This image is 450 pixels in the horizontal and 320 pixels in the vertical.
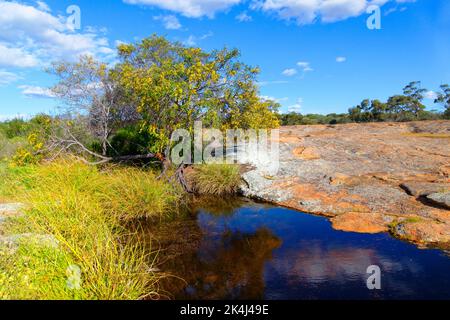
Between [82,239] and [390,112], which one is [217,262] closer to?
[82,239]

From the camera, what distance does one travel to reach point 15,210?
21.4ft

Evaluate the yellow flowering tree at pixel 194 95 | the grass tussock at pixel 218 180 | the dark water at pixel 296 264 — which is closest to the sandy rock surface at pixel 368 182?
the grass tussock at pixel 218 180

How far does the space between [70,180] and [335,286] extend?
656cm

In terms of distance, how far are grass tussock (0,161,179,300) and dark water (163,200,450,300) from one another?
2.75 ft

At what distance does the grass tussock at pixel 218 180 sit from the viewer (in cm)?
1034

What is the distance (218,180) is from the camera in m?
10.4

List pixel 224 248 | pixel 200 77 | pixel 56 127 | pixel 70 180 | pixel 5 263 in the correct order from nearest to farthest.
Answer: pixel 5 263 → pixel 224 248 → pixel 70 180 → pixel 200 77 → pixel 56 127

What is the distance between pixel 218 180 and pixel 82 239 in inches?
229

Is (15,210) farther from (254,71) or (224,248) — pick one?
(254,71)

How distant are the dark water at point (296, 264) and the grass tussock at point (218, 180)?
3086mm

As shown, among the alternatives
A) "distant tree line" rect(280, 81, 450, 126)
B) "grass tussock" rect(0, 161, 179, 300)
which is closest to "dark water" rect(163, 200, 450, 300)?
"grass tussock" rect(0, 161, 179, 300)

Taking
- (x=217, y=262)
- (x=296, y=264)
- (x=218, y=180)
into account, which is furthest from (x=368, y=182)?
(x=217, y=262)
